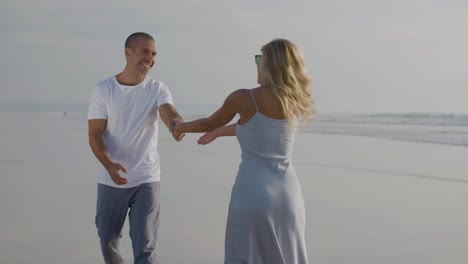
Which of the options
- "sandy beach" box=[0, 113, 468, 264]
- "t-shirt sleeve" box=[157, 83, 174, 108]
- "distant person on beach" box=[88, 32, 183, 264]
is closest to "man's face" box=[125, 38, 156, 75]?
"distant person on beach" box=[88, 32, 183, 264]

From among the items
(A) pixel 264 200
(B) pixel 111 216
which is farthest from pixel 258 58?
(B) pixel 111 216

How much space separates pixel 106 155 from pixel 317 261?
7.05ft

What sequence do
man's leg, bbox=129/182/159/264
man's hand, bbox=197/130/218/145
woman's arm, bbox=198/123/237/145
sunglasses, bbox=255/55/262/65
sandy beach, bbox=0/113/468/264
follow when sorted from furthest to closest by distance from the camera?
sandy beach, bbox=0/113/468/264
man's leg, bbox=129/182/159/264
man's hand, bbox=197/130/218/145
woman's arm, bbox=198/123/237/145
sunglasses, bbox=255/55/262/65

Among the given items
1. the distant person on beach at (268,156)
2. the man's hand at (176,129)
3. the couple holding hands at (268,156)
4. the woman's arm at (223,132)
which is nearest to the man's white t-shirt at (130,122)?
the man's hand at (176,129)

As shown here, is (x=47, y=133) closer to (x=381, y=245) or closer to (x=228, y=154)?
(x=228, y=154)

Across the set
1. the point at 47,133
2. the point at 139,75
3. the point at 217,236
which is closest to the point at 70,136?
the point at 47,133

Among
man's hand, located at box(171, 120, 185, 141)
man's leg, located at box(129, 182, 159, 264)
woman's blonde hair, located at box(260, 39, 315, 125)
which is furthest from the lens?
man's leg, located at box(129, 182, 159, 264)

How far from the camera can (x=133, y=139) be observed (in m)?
4.76

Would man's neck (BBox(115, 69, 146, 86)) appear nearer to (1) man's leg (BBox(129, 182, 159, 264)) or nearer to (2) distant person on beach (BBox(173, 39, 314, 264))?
(1) man's leg (BBox(129, 182, 159, 264))

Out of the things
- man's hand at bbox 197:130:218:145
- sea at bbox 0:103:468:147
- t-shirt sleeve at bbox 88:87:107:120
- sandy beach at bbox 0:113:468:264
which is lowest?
sea at bbox 0:103:468:147

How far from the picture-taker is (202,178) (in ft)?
33.1

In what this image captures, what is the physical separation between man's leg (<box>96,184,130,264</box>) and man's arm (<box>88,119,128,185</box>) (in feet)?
0.41

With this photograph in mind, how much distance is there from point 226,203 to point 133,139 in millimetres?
3722

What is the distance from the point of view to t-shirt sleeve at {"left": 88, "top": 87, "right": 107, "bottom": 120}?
476 centimetres
